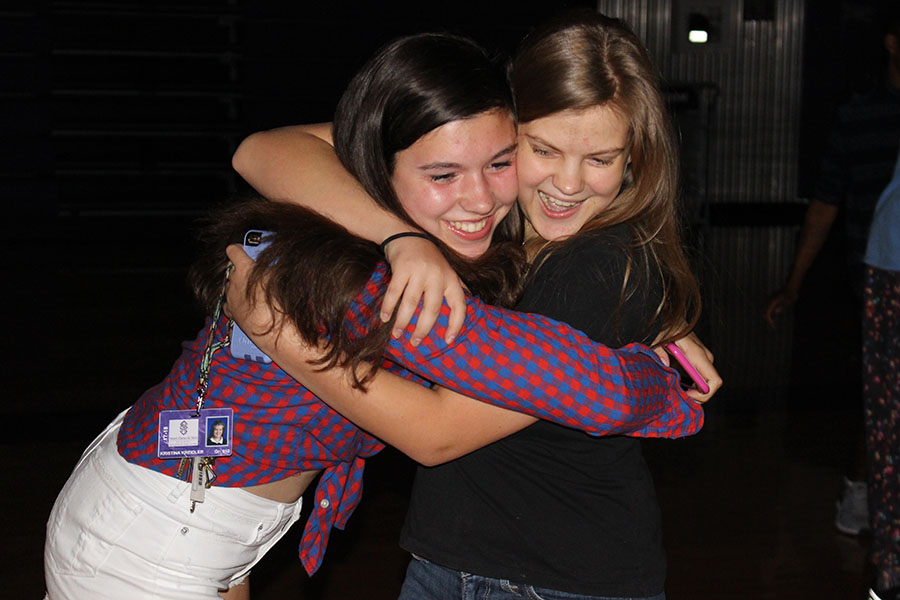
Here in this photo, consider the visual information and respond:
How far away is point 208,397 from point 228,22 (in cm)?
994

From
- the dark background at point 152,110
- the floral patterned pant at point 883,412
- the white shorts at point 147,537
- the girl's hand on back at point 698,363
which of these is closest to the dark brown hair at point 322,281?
the white shorts at point 147,537

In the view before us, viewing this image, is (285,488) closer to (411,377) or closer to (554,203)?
(411,377)

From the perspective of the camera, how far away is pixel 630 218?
1.42 metres

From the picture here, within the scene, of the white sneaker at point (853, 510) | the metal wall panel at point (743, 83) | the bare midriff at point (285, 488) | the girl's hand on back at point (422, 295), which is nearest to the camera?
the girl's hand on back at point (422, 295)

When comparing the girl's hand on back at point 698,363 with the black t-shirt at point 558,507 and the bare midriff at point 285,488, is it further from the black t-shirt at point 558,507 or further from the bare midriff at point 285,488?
the bare midriff at point 285,488

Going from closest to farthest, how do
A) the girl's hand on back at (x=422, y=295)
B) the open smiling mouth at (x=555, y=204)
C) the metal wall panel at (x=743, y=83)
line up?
the girl's hand on back at (x=422, y=295)
the open smiling mouth at (x=555, y=204)
the metal wall panel at (x=743, y=83)

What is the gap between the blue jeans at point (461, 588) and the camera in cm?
138

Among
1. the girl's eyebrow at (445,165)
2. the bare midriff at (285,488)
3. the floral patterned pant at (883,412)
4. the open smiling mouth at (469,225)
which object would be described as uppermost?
the girl's eyebrow at (445,165)

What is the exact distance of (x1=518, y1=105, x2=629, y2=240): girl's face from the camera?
4.75ft

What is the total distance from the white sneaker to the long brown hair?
7.27ft

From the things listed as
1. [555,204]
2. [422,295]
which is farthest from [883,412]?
[422,295]

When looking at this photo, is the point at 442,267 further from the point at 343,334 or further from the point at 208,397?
the point at 208,397

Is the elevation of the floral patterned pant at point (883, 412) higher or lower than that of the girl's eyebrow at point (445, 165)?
lower

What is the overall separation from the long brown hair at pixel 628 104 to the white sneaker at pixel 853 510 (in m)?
2.21
